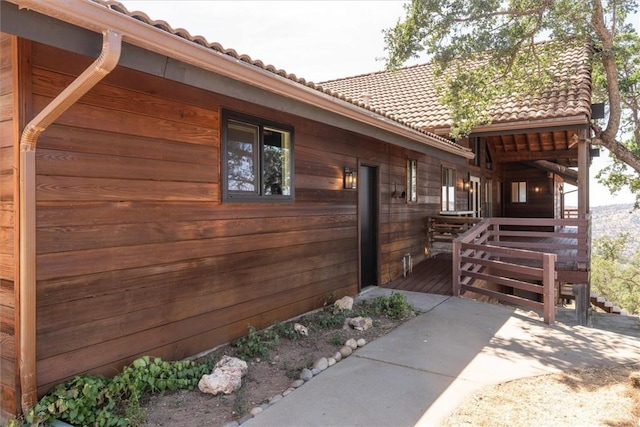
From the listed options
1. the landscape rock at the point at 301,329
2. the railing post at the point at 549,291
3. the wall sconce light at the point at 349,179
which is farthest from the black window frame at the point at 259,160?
the railing post at the point at 549,291

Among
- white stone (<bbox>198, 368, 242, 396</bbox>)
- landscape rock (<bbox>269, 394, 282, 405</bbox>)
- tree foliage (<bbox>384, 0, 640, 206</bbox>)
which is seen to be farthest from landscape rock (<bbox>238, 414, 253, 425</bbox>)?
tree foliage (<bbox>384, 0, 640, 206</bbox>)

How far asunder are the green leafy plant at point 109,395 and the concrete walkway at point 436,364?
82 cm

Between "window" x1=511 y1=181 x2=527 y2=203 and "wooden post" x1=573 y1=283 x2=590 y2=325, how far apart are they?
1007cm

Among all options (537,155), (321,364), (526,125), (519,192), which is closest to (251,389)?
(321,364)

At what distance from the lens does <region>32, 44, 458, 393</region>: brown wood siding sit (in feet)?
9.17

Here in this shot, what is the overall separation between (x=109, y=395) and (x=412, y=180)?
689 centimetres

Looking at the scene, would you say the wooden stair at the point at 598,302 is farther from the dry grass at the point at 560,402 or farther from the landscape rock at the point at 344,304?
the dry grass at the point at 560,402

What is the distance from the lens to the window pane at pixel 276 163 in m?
4.63

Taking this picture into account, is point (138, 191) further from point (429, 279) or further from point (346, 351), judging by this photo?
point (429, 279)

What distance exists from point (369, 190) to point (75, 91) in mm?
5132

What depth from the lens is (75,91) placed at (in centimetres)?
246

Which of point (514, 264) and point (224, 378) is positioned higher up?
point (514, 264)

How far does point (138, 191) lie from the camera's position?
3.29 metres

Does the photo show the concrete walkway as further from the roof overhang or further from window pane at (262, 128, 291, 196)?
the roof overhang
